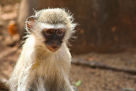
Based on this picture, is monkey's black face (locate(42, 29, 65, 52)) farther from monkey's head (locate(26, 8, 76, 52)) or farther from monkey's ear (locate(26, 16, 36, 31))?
monkey's ear (locate(26, 16, 36, 31))

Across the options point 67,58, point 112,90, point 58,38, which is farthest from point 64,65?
point 112,90

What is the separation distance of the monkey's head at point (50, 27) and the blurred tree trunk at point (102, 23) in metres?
3.98

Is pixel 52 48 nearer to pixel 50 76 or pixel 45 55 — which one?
pixel 45 55


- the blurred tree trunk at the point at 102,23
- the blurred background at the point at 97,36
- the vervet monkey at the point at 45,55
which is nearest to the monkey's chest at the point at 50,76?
the vervet monkey at the point at 45,55

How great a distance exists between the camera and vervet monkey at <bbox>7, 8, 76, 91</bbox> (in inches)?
161

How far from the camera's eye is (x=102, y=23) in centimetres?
854

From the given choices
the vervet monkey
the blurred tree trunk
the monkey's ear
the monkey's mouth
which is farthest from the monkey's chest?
the blurred tree trunk

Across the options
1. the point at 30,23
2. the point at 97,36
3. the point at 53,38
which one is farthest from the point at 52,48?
the point at 97,36

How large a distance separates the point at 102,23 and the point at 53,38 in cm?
488

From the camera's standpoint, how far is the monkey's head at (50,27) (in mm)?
4008

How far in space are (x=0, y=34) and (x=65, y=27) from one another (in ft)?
21.2

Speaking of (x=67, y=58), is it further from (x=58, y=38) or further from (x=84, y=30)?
(x=84, y=30)

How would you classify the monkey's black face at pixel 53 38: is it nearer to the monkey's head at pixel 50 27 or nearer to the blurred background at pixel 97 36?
the monkey's head at pixel 50 27

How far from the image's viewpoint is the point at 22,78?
425 cm
